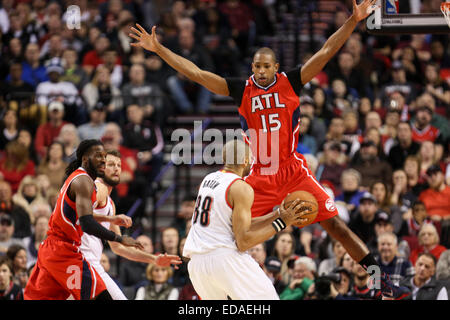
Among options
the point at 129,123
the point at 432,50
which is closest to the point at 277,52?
the point at 432,50

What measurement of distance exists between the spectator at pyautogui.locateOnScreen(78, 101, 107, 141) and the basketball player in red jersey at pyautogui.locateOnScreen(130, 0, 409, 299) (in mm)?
4764

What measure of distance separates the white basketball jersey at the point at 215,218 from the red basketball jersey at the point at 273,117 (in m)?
1.06

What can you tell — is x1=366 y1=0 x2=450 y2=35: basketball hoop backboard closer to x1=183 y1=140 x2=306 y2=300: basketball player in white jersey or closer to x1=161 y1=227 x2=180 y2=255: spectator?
x1=183 y1=140 x2=306 y2=300: basketball player in white jersey

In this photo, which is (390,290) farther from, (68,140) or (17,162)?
(17,162)

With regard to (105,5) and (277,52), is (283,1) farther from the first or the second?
(105,5)

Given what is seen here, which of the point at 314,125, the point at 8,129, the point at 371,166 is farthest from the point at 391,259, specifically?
the point at 8,129

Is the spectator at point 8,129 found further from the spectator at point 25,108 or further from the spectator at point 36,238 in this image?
the spectator at point 36,238

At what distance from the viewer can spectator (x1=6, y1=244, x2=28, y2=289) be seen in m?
9.38

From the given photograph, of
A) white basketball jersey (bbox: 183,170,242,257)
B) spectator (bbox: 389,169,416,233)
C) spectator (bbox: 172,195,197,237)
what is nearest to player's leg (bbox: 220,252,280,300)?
white basketball jersey (bbox: 183,170,242,257)

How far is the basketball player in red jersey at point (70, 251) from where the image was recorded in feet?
21.4

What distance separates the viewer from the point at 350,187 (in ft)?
34.1

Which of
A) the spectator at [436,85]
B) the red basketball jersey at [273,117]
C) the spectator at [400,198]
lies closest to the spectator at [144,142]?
the spectator at [400,198]

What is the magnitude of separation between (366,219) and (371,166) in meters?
1.18

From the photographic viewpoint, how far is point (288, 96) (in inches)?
289
